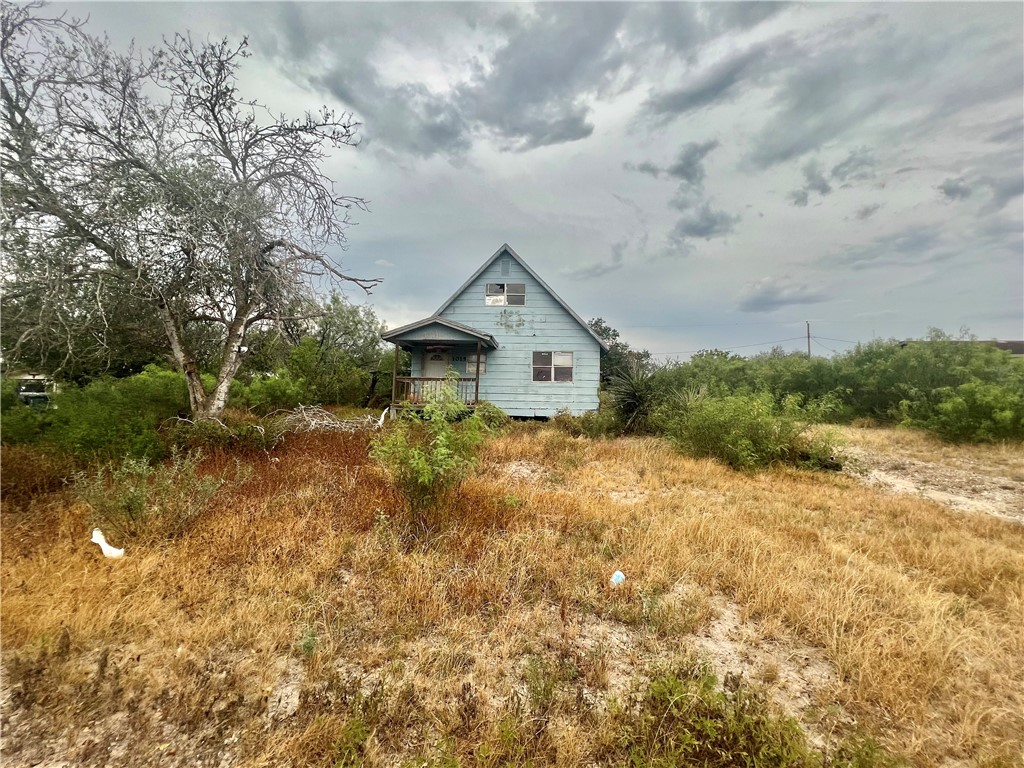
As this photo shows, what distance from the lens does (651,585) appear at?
3512mm

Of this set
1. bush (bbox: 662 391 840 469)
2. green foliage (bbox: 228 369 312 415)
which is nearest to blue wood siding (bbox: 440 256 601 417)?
green foliage (bbox: 228 369 312 415)

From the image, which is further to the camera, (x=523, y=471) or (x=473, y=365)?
(x=473, y=365)

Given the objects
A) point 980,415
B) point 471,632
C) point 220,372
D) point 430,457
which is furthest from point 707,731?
point 980,415

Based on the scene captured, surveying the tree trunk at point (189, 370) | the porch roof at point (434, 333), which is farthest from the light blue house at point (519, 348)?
the tree trunk at point (189, 370)

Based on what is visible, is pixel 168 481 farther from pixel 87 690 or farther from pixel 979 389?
pixel 979 389

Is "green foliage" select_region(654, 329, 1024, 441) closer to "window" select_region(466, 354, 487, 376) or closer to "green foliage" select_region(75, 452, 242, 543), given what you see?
"window" select_region(466, 354, 487, 376)

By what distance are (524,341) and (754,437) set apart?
862 centimetres

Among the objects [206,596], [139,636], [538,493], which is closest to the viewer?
[139,636]

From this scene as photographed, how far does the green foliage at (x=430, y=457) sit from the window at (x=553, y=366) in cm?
1044

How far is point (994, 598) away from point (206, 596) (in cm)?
654

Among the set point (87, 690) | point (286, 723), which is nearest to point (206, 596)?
point (87, 690)

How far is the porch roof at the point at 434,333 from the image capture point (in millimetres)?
13282

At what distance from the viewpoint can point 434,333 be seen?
1362cm

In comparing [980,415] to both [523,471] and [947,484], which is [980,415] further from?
[523,471]
